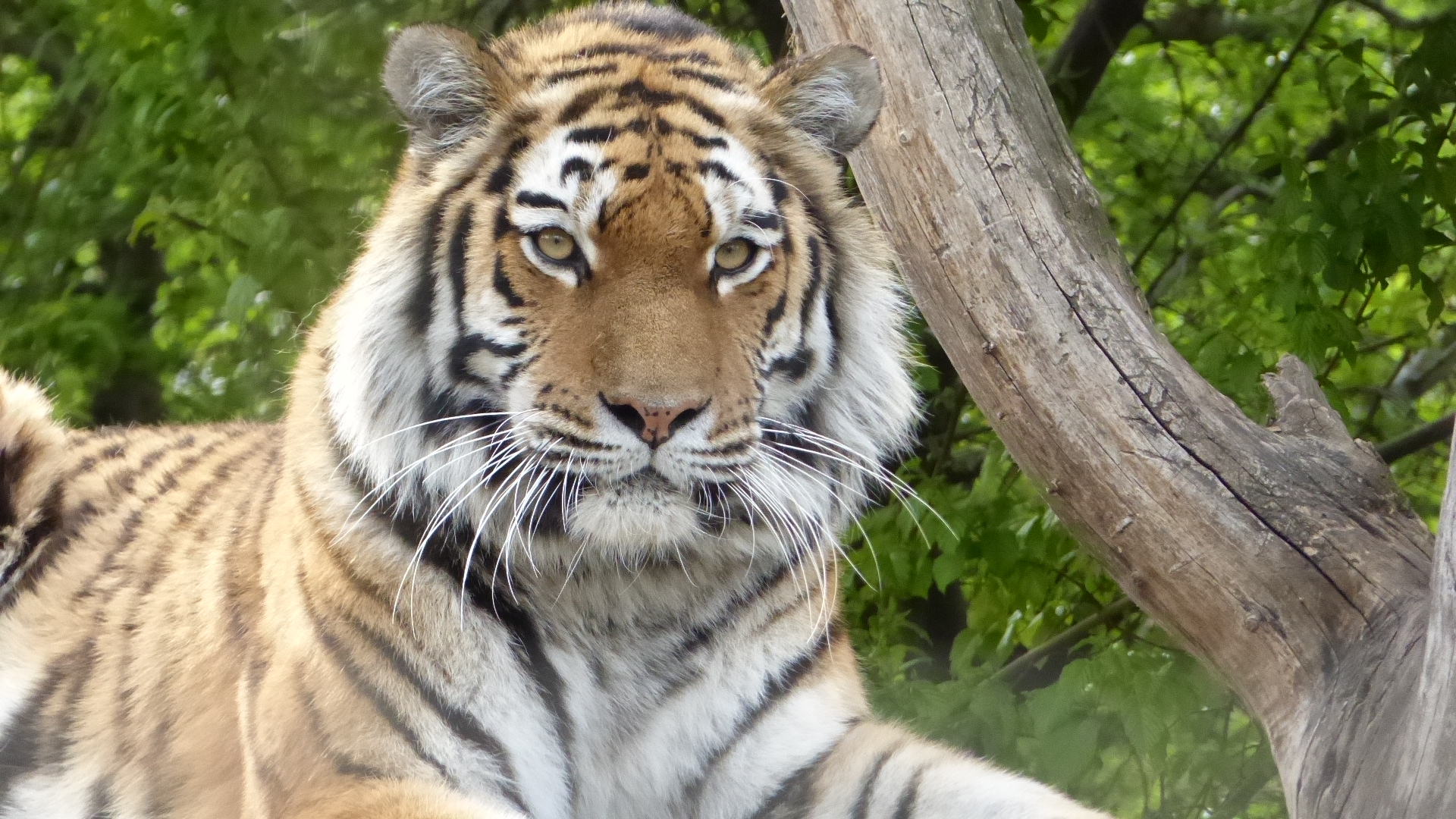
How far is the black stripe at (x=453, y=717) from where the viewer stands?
2.20 metres

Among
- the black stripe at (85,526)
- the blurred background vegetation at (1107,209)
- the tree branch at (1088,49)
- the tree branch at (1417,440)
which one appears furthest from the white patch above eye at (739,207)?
the tree branch at (1088,49)

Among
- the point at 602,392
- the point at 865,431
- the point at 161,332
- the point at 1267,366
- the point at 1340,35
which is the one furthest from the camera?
the point at 1340,35

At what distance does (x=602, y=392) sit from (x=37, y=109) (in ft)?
10.7

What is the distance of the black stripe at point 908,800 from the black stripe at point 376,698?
2.34ft

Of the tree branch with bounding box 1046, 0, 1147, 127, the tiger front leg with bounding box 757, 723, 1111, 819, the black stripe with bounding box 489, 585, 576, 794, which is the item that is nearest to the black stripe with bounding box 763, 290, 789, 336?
the black stripe with bounding box 489, 585, 576, 794

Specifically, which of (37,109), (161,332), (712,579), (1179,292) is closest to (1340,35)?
(1179,292)

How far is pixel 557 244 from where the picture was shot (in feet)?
7.23

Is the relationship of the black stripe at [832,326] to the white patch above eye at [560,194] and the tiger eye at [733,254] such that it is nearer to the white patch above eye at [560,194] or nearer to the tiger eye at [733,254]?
the tiger eye at [733,254]

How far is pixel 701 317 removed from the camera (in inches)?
84.8

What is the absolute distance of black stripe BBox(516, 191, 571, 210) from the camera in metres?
2.21

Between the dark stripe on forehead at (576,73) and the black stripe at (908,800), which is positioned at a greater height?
the dark stripe on forehead at (576,73)

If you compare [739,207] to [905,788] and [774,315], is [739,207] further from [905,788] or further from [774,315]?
[905,788]

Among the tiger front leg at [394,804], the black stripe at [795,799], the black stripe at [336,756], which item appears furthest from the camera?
the black stripe at [795,799]

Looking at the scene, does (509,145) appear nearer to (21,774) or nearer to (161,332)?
(21,774)
